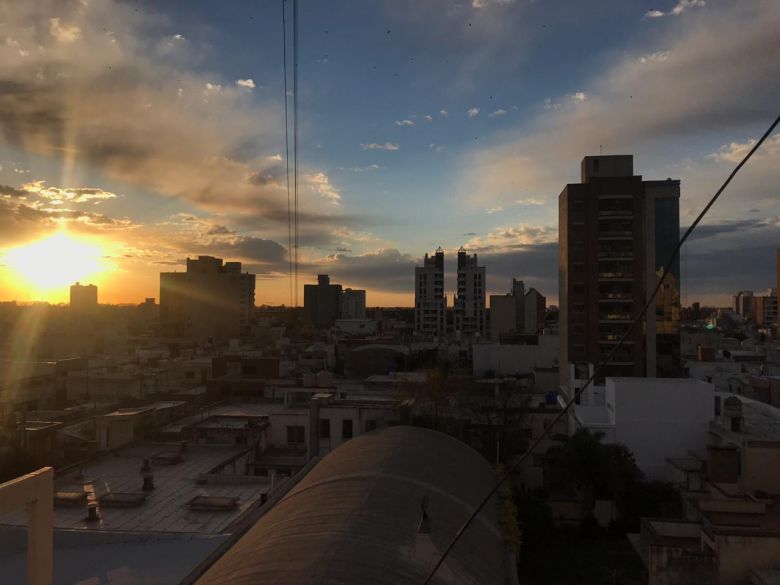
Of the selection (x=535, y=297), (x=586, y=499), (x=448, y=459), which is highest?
(x=535, y=297)

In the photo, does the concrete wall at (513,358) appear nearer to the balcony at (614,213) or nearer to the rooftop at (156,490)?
the balcony at (614,213)

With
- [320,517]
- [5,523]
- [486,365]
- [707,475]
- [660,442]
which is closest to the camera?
[320,517]

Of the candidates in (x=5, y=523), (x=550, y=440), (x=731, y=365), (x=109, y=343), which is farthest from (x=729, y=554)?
(x=109, y=343)

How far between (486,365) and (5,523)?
3394cm

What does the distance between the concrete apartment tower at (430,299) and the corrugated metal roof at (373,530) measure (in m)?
68.0

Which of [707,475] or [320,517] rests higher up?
[320,517]

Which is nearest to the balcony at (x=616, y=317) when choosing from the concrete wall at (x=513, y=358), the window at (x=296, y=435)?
the concrete wall at (x=513, y=358)

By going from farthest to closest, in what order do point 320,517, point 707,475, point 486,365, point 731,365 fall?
point 486,365, point 731,365, point 707,475, point 320,517

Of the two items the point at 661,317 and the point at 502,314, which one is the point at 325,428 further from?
the point at 502,314

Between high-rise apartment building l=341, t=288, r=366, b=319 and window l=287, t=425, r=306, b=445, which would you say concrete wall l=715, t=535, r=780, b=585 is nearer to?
window l=287, t=425, r=306, b=445

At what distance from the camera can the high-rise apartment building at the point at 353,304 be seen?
134m

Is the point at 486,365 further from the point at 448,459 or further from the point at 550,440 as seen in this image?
the point at 448,459

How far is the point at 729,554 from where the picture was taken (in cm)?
1072

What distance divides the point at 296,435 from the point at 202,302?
67658 millimetres
